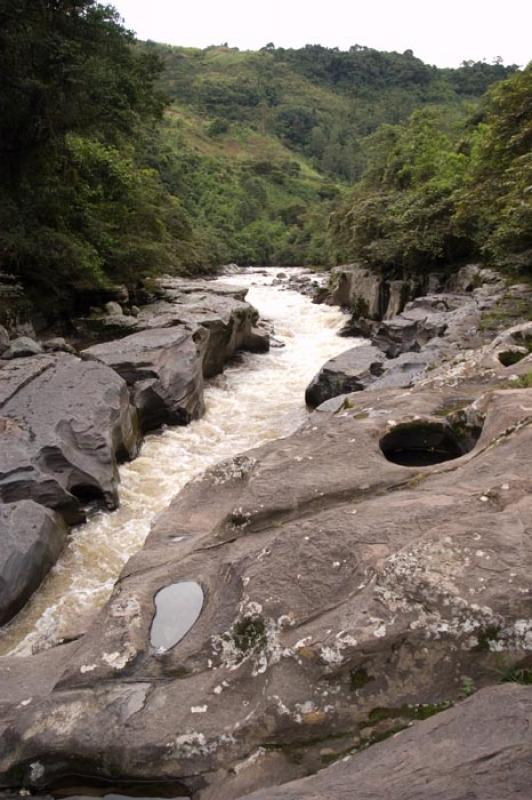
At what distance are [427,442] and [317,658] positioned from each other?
4.09 m

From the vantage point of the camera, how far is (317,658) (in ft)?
13.3

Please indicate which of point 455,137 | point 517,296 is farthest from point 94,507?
point 455,137

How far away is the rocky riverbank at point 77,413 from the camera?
856 centimetres

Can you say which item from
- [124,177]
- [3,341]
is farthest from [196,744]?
[124,177]

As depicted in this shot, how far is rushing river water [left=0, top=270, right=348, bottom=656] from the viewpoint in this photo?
7914 mm

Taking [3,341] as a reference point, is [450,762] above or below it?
above

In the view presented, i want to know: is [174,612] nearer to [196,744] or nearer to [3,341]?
[196,744]

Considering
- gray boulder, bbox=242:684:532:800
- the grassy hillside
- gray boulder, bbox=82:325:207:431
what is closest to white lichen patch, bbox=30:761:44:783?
gray boulder, bbox=242:684:532:800

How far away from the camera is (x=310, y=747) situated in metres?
3.78

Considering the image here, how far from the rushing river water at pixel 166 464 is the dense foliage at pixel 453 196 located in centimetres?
584

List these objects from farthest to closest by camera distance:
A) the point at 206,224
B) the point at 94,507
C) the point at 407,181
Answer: the point at 206,224 < the point at 407,181 < the point at 94,507

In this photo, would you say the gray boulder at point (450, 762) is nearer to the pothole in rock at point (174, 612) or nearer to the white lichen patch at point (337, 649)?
the white lichen patch at point (337, 649)

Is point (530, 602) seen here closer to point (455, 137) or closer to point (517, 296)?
point (517, 296)

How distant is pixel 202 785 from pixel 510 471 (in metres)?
3.65
